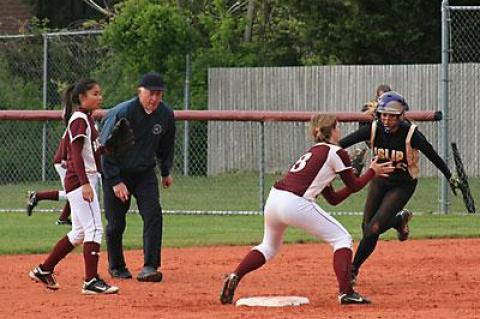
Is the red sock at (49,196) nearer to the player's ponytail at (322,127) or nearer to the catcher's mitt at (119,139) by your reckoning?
the catcher's mitt at (119,139)

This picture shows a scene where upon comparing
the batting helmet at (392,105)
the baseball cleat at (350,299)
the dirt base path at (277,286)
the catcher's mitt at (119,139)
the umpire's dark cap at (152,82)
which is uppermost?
the umpire's dark cap at (152,82)

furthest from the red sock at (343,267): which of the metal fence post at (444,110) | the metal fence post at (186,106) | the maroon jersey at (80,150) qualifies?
the metal fence post at (186,106)

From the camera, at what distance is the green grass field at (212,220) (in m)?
16.1

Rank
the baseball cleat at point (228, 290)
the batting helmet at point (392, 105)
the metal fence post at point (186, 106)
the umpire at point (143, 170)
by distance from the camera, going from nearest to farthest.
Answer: the baseball cleat at point (228, 290), the batting helmet at point (392, 105), the umpire at point (143, 170), the metal fence post at point (186, 106)

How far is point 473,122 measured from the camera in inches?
948

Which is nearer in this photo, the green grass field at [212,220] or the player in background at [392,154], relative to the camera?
the player in background at [392,154]

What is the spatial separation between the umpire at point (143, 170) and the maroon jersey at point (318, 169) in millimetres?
2160

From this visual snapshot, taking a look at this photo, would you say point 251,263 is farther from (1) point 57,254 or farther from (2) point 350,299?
(1) point 57,254

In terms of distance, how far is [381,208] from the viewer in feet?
37.9

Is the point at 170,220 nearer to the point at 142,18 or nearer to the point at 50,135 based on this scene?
the point at 50,135

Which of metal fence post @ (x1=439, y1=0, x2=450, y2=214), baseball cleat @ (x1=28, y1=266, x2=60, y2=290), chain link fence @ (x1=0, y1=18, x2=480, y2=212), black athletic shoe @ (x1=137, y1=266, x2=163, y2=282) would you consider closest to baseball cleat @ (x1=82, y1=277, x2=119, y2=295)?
baseball cleat @ (x1=28, y1=266, x2=60, y2=290)

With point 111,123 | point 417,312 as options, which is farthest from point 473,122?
point 417,312

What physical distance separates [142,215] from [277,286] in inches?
56.8

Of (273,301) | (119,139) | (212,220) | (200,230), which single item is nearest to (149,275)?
(119,139)
